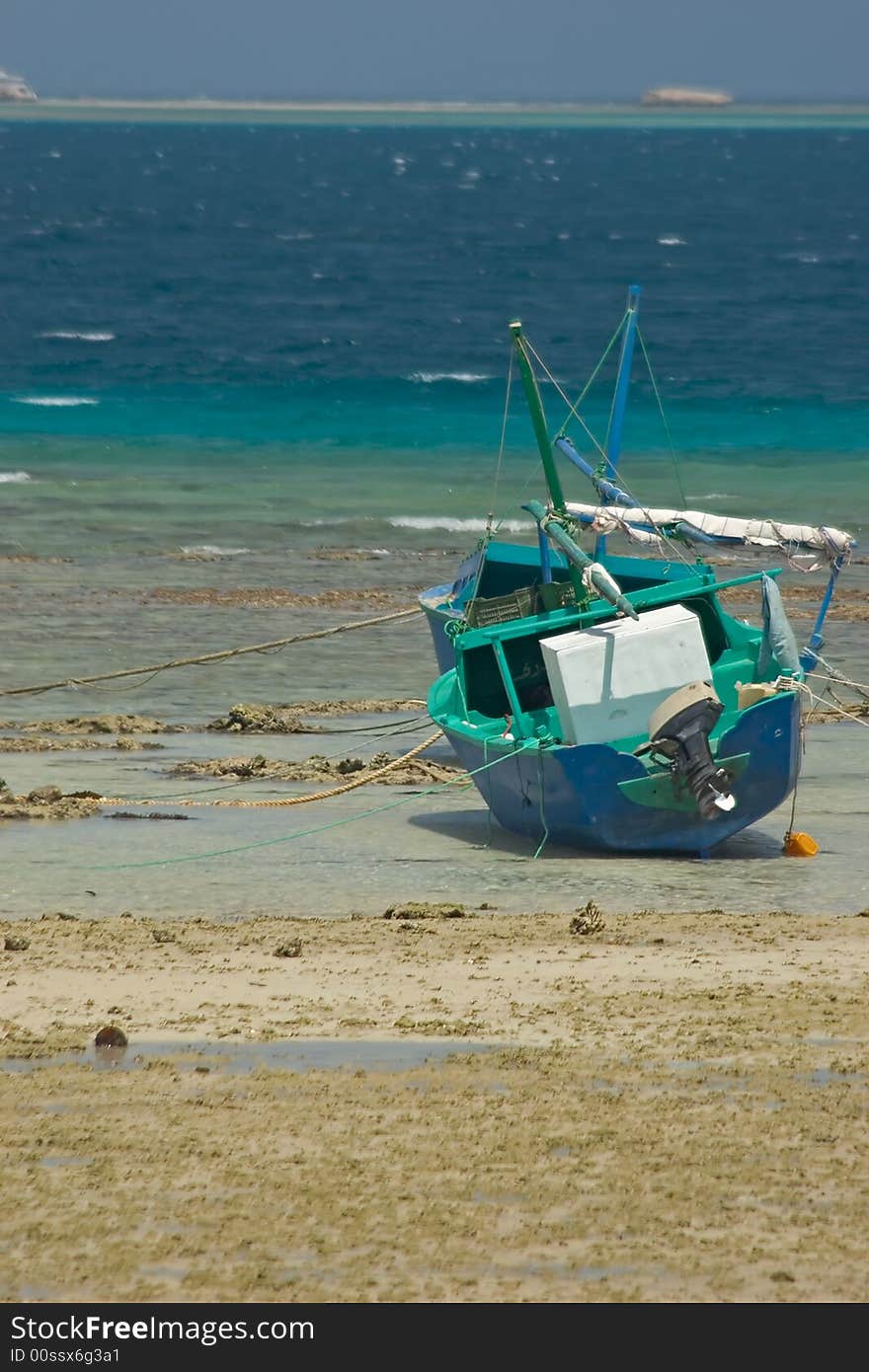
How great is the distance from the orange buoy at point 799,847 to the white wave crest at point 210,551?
1471cm

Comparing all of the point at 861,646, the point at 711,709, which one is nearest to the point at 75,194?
the point at 861,646

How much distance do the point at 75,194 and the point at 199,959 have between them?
108 metres

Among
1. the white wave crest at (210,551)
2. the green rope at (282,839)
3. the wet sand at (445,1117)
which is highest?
the white wave crest at (210,551)

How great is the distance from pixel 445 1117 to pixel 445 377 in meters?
42.3

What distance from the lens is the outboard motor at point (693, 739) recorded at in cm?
1458

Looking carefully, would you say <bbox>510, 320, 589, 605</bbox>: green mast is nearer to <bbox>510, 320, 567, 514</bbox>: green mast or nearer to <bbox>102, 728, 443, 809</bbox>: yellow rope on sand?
<bbox>510, 320, 567, 514</bbox>: green mast

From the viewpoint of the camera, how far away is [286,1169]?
8828 mm

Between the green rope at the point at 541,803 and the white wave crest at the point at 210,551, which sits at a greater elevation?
the white wave crest at the point at 210,551

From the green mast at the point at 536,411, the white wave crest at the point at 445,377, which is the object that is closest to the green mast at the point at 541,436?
the green mast at the point at 536,411

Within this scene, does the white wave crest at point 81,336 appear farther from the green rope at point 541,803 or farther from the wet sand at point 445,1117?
the wet sand at point 445,1117

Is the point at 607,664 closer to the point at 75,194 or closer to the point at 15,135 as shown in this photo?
the point at 75,194

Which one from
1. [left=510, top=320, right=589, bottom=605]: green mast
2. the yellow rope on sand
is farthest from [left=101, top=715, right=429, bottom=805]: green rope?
[left=510, top=320, right=589, bottom=605]: green mast

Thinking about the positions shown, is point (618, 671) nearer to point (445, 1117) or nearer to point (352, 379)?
point (445, 1117)

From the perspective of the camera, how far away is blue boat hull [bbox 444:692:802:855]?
48.8 feet
